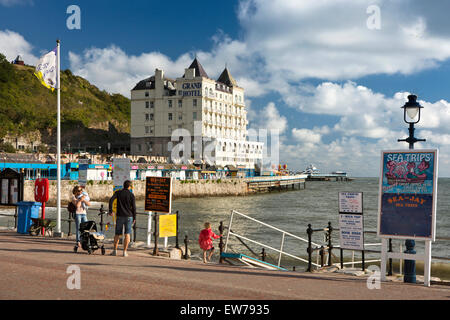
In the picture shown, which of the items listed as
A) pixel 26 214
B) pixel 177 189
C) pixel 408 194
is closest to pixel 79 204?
pixel 26 214

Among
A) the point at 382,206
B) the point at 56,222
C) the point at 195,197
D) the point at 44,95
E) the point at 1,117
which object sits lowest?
the point at 195,197

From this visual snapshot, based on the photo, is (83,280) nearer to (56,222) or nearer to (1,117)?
(56,222)

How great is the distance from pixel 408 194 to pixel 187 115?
308ft

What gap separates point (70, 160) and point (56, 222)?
53860 millimetres

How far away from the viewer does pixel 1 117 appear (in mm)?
97312

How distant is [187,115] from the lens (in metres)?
102

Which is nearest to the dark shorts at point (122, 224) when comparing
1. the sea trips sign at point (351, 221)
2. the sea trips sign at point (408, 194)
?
the sea trips sign at point (351, 221)

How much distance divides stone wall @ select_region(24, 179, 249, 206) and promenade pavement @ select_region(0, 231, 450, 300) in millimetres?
42796

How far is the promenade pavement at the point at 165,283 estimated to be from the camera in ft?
24.1

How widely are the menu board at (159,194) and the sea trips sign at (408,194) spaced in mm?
6140

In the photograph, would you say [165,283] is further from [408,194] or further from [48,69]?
[48,69]

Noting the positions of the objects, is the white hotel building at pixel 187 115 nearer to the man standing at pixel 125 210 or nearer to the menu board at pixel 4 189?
the menu board at pixel 4 189
